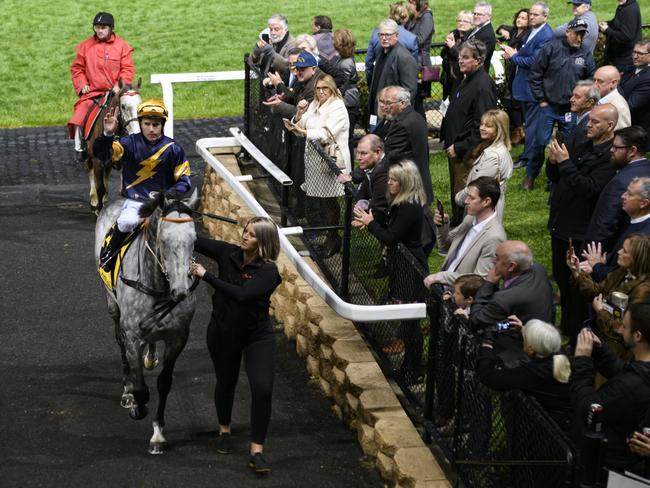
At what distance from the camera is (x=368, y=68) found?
53.1 feet

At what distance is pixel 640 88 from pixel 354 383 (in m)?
5.16

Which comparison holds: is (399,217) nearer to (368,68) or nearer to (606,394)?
(606,394)

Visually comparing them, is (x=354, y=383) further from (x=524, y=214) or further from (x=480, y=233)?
(x=524, y=214)

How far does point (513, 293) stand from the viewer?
26.6 feet

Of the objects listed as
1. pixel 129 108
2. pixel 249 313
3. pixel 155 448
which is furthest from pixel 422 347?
pixel 129 108

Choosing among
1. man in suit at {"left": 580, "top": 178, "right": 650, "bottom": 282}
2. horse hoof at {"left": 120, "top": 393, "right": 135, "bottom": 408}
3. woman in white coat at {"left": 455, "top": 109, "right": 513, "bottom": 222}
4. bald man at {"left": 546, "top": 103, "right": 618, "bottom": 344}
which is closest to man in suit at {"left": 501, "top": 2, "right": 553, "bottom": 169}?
woman in white coat at {"left": 455, "top": 109, "right": 513, "bottom": 222}

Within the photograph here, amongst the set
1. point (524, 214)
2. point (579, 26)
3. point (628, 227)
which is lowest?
point (524, 214)

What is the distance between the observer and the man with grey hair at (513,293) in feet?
26.3

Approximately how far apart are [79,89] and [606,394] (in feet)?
37.3

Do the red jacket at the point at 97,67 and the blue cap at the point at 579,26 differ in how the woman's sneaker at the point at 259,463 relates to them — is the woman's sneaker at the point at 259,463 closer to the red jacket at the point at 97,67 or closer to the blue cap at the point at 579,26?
the blue cap at the point at 579,26

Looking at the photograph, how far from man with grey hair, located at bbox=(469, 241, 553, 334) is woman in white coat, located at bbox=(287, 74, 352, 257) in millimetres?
3489

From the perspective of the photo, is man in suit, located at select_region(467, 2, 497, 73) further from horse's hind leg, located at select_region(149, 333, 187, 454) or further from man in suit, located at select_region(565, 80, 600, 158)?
horse's hind leg, located at select_region(149, 333, 187, 454)

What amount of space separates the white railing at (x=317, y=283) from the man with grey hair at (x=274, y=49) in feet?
3.24

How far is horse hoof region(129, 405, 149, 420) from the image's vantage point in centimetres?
962
